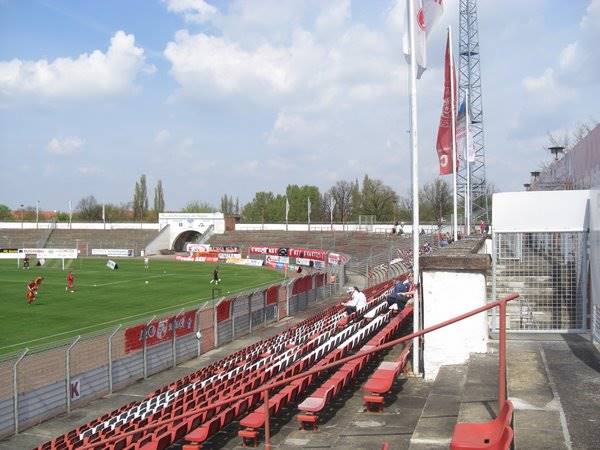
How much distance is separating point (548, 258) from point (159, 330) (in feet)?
36.0

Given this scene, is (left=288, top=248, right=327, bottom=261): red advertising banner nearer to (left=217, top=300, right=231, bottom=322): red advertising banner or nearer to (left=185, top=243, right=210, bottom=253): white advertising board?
(left=185, top=243, right=210, bottom=253): white advertising board

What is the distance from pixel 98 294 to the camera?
40.6 meters

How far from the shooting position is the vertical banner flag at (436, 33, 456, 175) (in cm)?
1939

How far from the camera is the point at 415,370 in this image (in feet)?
36.8

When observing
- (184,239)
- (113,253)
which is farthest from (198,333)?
(184,239)

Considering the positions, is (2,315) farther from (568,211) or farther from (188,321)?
(568,211)

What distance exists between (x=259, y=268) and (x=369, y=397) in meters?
56.1

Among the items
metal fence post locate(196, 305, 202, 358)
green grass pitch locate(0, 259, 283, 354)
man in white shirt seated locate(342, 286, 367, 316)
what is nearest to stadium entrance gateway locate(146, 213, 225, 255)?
green grass pitch locate(0, 259, 283, 354)

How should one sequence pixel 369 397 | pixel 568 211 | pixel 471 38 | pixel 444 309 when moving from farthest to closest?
pixel 471 38
pixel 568 211
pixel 444 309
pixel 369 397

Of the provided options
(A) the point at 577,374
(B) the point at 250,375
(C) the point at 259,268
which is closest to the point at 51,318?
(B) the point at 250,375

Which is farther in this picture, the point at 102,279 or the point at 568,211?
the point at 102,279

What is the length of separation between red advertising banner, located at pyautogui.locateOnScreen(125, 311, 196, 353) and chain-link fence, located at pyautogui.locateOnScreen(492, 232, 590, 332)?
9.77 m

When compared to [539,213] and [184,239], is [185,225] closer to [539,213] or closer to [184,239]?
[184,239]

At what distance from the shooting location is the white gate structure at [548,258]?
11945 millimetres
